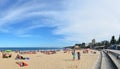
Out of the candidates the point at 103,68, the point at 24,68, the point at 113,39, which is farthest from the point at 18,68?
the point at 113,39

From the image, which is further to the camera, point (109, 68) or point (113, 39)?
point (113, 39)

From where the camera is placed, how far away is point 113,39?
14950 cm

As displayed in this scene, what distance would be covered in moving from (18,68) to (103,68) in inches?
292

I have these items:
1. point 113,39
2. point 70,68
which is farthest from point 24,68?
point 113,39

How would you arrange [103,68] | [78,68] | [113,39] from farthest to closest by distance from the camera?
[113,39] → [78,68] → [103,68]

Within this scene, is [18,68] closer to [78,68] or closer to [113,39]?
[78,68]

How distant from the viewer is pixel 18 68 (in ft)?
59.7

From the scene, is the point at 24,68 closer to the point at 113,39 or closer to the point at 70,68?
the point at 70,68

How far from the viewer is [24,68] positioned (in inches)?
711

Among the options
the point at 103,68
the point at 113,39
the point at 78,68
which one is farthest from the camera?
the point at 113,39

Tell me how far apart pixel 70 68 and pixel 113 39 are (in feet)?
450

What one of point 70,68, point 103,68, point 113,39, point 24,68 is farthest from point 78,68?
point 113,39

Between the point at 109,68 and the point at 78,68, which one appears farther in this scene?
the point at 78,68

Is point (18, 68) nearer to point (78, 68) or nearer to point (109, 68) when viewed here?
point (78, 68)
